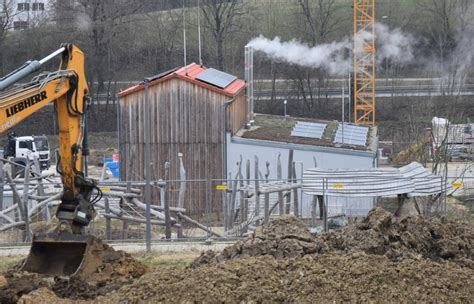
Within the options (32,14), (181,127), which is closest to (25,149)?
(181,127)

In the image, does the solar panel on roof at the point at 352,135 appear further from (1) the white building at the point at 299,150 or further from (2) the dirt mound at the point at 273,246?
(2) the dirt mound at the point at 273,246

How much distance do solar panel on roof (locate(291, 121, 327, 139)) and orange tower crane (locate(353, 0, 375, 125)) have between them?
19.0m

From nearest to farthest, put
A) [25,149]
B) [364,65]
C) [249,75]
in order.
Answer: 1. [249,75]
2. [25,149]
3. [364,65]

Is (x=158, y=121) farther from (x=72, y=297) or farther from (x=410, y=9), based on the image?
(x=410, y=9)

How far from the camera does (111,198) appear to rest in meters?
23.9

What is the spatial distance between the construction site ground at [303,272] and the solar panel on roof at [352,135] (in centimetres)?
1718

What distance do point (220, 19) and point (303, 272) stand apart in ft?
175

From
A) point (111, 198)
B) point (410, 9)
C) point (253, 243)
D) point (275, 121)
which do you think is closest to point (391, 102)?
point (410, 9)

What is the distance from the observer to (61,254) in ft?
43.8

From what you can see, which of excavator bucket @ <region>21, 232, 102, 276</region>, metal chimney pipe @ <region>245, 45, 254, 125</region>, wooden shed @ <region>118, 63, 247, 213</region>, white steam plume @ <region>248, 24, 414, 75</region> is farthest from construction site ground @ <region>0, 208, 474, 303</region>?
white steam plume @ <region>248, 24, 414, 75</region>

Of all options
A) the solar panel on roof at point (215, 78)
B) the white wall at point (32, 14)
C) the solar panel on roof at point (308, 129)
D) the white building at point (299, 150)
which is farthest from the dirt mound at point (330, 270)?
the white wall at point (32, 14)

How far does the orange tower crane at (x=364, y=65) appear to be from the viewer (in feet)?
177

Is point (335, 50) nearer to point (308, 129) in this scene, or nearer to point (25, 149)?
point (25, 149)

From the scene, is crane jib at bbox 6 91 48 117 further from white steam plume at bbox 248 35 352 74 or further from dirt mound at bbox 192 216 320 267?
white steam plume at bbox 248 35 352 74
